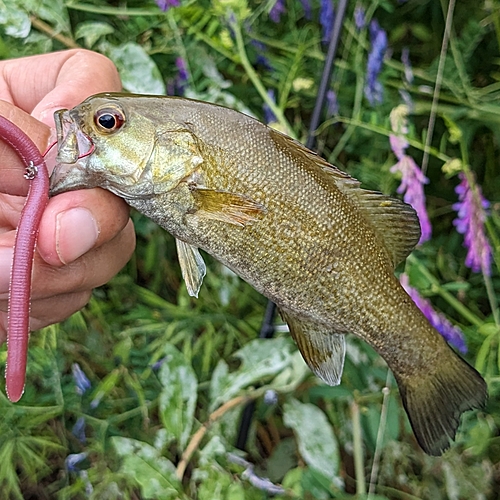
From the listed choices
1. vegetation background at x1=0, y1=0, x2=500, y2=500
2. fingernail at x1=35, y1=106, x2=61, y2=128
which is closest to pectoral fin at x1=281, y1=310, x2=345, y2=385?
vegetation background at x1=0, y1=0, x2=500, y2=500

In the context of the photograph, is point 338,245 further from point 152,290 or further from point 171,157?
point 152,290

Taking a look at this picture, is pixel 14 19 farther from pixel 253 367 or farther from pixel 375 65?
pixel 253 367

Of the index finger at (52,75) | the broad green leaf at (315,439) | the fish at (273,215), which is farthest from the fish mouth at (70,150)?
the broad green leaf at (315,439)

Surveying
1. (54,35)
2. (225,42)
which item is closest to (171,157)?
(225,42)

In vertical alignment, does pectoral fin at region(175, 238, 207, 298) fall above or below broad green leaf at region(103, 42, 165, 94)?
below

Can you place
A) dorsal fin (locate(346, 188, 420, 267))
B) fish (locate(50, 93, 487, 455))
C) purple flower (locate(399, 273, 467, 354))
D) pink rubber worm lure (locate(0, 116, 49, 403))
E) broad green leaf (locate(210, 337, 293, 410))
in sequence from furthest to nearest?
broad green leaf (locate(210, 337, 293, 410)) < purple flower (locate(399, 273, 467, 354)) < dorsal fin (locate(346, 188, 420, 267)) < fish (locate(50, 93, 487, 455)) < pink rubber worm lure (locate(0, 116, 49, 403))

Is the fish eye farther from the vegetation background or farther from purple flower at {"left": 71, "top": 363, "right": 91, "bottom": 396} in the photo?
purple flower at {"left": 71, "top": 363, "right": 91, "bottom": 396}

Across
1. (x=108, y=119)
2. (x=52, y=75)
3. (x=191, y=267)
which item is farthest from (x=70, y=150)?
(x=52, y=75)

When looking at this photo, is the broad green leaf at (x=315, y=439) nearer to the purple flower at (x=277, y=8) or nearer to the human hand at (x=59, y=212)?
the human hand at (x=59, y=212)

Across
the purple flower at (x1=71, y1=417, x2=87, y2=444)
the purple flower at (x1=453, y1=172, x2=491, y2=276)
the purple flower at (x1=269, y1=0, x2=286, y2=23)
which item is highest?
the purple flower at (x1=269, y1=0, x2=286, y2=23)
